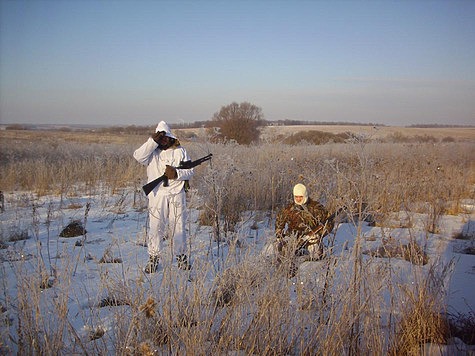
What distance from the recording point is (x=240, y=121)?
20469mm

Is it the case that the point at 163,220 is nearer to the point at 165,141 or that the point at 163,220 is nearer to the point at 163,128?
the point at 165,141

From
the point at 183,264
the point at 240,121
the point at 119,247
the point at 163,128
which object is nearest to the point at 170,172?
the point at 163,128

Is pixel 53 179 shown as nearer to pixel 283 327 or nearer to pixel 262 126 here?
pixel 283 327

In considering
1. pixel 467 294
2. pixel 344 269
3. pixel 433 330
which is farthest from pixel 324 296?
pixel 467 294

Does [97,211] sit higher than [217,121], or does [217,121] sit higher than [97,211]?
[217,121]

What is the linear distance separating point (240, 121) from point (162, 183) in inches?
646

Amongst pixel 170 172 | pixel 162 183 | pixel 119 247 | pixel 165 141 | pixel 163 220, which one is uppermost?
pixel 165 141

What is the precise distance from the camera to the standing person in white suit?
167 inches

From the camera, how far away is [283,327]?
7.58 ft

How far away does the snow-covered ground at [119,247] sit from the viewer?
281 cm

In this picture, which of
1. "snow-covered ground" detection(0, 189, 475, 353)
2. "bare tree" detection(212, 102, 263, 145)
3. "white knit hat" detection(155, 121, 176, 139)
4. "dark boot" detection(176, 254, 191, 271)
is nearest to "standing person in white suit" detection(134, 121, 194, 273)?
"white knit hat" detection(155, 121, 176, 139)

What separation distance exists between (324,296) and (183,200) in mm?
2417

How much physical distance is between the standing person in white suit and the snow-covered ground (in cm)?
19

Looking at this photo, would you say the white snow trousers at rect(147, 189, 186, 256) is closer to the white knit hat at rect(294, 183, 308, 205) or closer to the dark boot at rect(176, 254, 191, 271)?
the dark boot at rect(176, 254, 191, 271)
